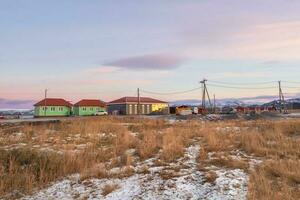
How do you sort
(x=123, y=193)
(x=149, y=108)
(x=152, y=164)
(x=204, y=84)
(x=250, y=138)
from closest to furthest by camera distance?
1. (x=123, y=193)
2. (x=152, y=164)
3. (x=250, y=138)
4. (x=204, y=84)
5. (x=149, y=108)

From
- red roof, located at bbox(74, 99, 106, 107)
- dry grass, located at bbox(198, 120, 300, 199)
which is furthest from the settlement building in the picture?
dry grass, located at bbox(198, 120, 300, 199)

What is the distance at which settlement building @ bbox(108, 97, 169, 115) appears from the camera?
94250 millimetres

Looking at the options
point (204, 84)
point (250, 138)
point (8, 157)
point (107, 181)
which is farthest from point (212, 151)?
point (204, 84)

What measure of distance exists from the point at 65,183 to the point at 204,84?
2659 inches

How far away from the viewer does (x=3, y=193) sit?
888 cm

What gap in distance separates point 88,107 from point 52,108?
9069 mm

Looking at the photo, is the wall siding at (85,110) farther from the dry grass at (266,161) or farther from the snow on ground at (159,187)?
the snow on ground at (159,187)

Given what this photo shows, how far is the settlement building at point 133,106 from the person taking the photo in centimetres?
9425

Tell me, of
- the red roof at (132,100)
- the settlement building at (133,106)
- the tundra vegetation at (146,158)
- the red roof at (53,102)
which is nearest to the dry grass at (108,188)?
the tundra vegetation at (146,158)

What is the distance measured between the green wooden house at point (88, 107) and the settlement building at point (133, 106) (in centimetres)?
318

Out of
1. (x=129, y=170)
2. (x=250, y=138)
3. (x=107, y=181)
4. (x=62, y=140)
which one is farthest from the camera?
(x=62, y=140)

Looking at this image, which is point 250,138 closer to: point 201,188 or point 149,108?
point 201,188

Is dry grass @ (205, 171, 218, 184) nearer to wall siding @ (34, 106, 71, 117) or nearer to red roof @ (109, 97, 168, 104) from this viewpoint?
wall siding @ (34, 106, 71, 117)

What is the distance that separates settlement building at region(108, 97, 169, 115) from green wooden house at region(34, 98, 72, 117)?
36.0ft
